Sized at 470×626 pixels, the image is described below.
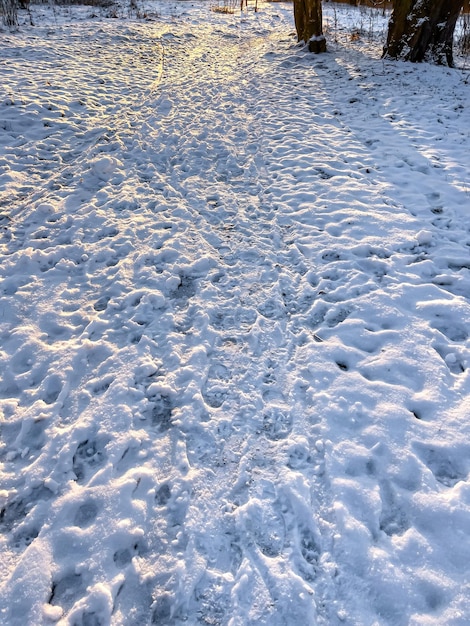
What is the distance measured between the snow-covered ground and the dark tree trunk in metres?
3.17

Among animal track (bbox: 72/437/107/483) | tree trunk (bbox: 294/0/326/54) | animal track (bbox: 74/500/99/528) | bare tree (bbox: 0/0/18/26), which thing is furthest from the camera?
bare tree (bbox: 0/0/18/26)

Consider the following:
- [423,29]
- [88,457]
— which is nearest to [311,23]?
[423,29]

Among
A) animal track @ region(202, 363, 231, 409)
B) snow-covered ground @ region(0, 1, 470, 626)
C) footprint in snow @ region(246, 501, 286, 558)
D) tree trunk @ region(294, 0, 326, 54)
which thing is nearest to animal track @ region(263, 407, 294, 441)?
snow-covered ground @ region(0, 1, 470, 626)

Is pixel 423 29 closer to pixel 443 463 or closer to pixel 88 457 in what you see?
pixel 443 463

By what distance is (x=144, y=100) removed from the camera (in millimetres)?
9102

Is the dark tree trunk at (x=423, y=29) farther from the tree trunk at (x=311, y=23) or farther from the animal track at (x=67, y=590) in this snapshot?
the animal track at (x=67, y=590)

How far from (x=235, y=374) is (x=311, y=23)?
13.2 m

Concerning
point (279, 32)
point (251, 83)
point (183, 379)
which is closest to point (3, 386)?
point (183, 379)

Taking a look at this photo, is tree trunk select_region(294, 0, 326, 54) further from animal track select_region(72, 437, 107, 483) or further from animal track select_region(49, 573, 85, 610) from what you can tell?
animal track select_region(49, 573, 85, 610)

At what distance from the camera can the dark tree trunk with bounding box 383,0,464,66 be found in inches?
350

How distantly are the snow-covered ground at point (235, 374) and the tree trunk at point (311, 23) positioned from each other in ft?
21.6

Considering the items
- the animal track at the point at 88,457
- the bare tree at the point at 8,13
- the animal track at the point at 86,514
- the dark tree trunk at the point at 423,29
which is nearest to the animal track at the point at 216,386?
the animal track at the point at 88,457

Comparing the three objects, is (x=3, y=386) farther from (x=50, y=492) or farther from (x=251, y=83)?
(x=251, y=83)

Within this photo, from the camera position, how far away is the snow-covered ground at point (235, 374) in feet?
7.32
